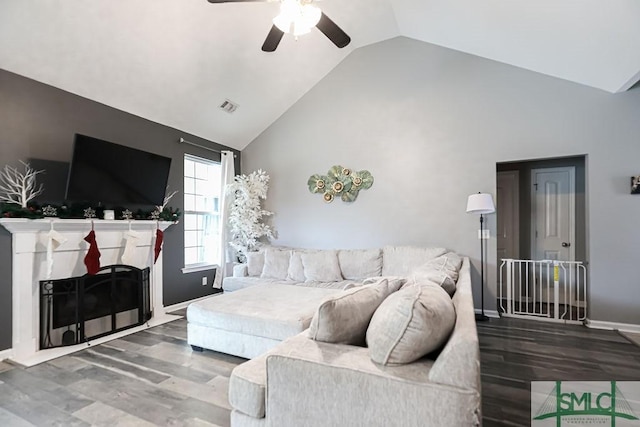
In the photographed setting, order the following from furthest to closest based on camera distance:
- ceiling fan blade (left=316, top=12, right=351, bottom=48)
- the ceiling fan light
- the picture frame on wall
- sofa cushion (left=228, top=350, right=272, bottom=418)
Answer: the picture frame on wall < ceiling fan blade (left=316, top=12, right=351, bottom=48) < the ceiling fan light < sofa cushion (left=228, top=350, right=272, bottom=418)

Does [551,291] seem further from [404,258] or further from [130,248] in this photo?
[130,248]

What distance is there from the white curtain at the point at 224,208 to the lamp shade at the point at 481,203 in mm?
3627

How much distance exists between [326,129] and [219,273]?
115 inches

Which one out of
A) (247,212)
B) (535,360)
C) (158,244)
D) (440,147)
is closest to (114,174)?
(158,244)

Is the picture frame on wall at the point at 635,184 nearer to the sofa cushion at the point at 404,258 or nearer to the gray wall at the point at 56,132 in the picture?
the sofa cushion at the point at 404,258

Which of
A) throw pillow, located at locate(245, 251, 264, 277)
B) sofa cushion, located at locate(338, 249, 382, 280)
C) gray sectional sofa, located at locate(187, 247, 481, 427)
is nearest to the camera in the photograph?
gray sectional sofa, located at locate(187, 247, 481, 427)

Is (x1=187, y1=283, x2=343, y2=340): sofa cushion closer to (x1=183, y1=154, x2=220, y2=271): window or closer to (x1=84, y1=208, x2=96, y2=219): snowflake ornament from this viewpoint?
(x1=84, y1=208, x2=96, y2=219): snowflake ornament

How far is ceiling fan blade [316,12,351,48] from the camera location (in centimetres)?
249

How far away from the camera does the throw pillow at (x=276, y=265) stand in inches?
175

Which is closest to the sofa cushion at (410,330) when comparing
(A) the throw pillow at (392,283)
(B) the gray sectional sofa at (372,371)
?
(B) the gray sectional sofa at (372,371)

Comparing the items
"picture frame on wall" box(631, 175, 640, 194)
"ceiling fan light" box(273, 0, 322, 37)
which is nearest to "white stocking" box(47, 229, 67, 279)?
"ceiling fan light" box(273, 0, 322, 37)

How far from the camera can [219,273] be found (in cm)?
495

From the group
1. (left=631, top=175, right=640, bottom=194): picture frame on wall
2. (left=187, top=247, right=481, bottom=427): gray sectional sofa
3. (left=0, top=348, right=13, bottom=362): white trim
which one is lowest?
(left=0, top=348, right=13, bottom=362): white trim

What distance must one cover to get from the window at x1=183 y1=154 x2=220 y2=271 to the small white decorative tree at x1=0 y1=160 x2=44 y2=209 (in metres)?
1.84
